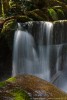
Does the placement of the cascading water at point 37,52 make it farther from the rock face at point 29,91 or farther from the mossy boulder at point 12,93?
the mossy boulder at point 12,93

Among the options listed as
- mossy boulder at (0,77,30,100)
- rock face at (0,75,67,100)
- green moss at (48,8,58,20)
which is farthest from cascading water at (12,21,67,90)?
mossy boulder at (0,77,30,100)

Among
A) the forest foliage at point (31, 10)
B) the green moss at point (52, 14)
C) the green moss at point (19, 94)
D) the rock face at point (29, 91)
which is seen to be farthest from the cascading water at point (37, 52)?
the green moss at point (19, 94)

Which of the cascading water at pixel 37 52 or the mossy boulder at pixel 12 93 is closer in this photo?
the mossy boulder at pixel 12 93

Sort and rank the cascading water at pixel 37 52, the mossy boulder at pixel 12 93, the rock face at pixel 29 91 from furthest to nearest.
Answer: the cascading water at pixel 37 52
the rock face at pixel 29 91
the mossy boulder at pixel 12 93

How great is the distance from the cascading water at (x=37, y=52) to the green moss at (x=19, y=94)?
1085 centimetres

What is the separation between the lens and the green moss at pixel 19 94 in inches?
160

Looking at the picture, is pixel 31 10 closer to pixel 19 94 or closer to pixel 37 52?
pixel 37 52

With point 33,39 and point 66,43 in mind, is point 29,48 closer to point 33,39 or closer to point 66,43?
point 33,39

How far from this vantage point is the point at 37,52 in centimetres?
1585

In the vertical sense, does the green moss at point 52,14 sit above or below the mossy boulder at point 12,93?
above

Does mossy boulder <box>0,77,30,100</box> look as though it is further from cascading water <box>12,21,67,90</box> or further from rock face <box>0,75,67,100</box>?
cascading water <box>12,21,67,90</box>

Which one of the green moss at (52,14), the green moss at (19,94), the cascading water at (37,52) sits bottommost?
the cascading water at (37,52)

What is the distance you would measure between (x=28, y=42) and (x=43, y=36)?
1.06m

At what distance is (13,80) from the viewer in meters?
5.19
